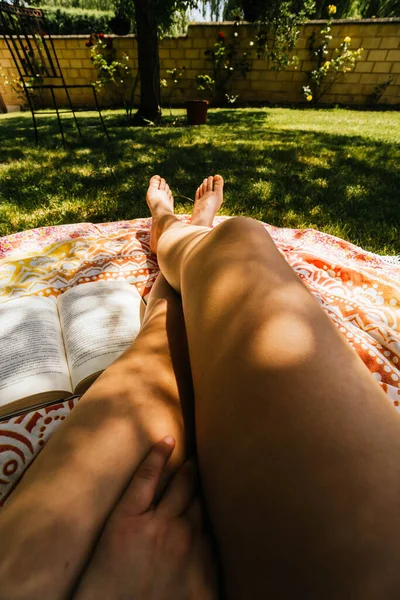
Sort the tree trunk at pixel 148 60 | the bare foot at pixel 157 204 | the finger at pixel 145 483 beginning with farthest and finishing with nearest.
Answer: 1. the tree trunk at pixel 148 60
2. the bare foot at pixel 157 204
3. the finger at pixel 145 483

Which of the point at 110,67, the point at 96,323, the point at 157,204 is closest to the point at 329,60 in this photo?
the point at 110,67

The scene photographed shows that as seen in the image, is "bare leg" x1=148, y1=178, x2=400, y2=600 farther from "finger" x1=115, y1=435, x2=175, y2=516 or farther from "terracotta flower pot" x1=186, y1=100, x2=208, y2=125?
"terracotta flower pot" x1=186, y1=100, x2=208, y2=125

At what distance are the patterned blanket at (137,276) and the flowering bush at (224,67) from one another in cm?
747

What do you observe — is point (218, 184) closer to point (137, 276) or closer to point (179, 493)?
point (137, 276)

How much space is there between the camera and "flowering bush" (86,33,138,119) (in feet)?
24.6

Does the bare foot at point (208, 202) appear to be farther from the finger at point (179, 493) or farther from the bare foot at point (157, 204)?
the finger at point (179, 493)

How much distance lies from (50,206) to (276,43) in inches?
312

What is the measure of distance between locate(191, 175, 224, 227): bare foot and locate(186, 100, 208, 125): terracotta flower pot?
3889 mm

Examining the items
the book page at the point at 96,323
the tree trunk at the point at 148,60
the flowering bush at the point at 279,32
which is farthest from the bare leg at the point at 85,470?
the flowering bush at the point at 279,32

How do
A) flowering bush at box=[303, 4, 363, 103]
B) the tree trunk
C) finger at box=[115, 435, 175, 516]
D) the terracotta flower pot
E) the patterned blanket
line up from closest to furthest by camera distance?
finger at box=[115, 435, 175, 516], the patterned blanket, the tree trunk, the terracotta flower pot, flowering bush at box=[303, 4, 363, 103]

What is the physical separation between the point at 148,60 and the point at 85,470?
6848 millimetres

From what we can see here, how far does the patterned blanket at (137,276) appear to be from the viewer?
0.95m

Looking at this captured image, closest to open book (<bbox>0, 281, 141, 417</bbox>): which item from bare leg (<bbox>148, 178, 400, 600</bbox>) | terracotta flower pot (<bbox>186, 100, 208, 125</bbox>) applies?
bare leg (<bbox>148, 178, 400, 600</bbox>)

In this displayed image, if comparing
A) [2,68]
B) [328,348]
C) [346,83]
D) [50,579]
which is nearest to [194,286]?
[328,348]
